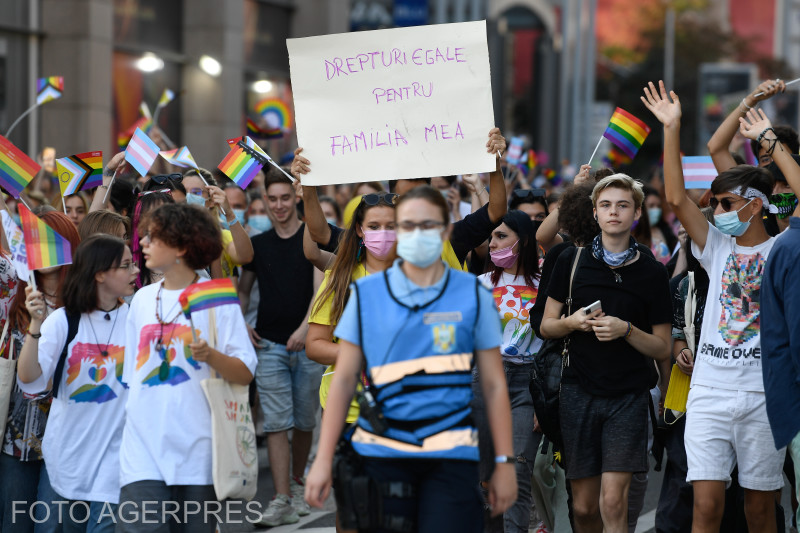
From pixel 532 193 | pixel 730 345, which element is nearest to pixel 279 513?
pixel 532 193

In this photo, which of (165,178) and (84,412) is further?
(165,178)

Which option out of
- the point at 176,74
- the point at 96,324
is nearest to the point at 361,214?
the point at 96,324

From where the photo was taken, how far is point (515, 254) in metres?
6.88

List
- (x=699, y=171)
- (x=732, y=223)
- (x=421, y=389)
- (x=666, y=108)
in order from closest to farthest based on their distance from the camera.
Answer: (x=421, y=389)
(x=732, y=223)
(x=666, y=108)
(x=699, y=171)

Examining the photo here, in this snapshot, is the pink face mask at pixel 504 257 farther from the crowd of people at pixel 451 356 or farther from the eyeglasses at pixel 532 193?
the eyeglasses at pixel 532 193

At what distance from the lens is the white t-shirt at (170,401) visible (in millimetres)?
4820

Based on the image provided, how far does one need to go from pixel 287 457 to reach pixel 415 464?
377cm

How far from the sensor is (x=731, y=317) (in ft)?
19.3

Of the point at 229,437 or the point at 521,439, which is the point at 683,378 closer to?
the point at 521,439

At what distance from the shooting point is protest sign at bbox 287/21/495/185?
20.4ft

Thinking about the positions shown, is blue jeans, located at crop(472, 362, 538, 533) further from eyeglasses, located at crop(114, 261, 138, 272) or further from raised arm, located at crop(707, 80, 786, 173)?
eyeglasses, located at crop(114, 261, 138, 272)

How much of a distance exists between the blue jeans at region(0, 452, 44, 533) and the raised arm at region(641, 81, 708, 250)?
337 cm

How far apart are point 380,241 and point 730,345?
5.88 feet

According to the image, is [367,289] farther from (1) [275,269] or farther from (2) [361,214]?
(1) [275,269]
